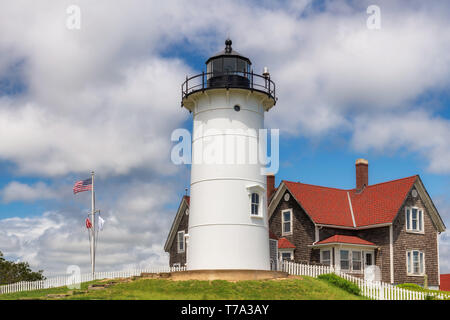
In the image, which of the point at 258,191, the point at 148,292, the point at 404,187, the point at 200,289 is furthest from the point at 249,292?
the point at 404,187

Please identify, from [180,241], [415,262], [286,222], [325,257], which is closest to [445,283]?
[415,262]

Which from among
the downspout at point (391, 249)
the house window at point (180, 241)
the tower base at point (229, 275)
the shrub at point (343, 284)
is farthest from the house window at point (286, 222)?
the tower base at point (229, 275)

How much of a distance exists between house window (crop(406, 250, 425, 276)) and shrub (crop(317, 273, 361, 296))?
8.28 m

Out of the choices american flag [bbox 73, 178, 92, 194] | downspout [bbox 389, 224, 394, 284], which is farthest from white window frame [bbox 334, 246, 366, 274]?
american flag [bbox 73, 178, 92, 194]

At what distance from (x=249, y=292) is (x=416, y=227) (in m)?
15.4

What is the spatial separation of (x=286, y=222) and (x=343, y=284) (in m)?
9.78

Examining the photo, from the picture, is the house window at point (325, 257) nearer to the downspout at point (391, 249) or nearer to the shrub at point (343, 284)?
the downspout at point (391, 249)

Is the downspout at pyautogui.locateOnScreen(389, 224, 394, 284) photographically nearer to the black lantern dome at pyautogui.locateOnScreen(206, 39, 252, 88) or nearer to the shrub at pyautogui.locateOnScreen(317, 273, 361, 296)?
the shrub at pyautogui.locateOnScreen(317, 273, 361, 296)

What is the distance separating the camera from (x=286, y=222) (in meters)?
34.5

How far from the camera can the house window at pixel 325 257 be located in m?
31.4

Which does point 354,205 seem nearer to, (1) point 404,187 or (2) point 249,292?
(1) point 404,187

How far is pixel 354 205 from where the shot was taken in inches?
1388

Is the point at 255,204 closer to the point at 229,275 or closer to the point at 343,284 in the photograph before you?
the point at 229,275

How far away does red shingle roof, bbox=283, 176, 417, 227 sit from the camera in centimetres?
3250
